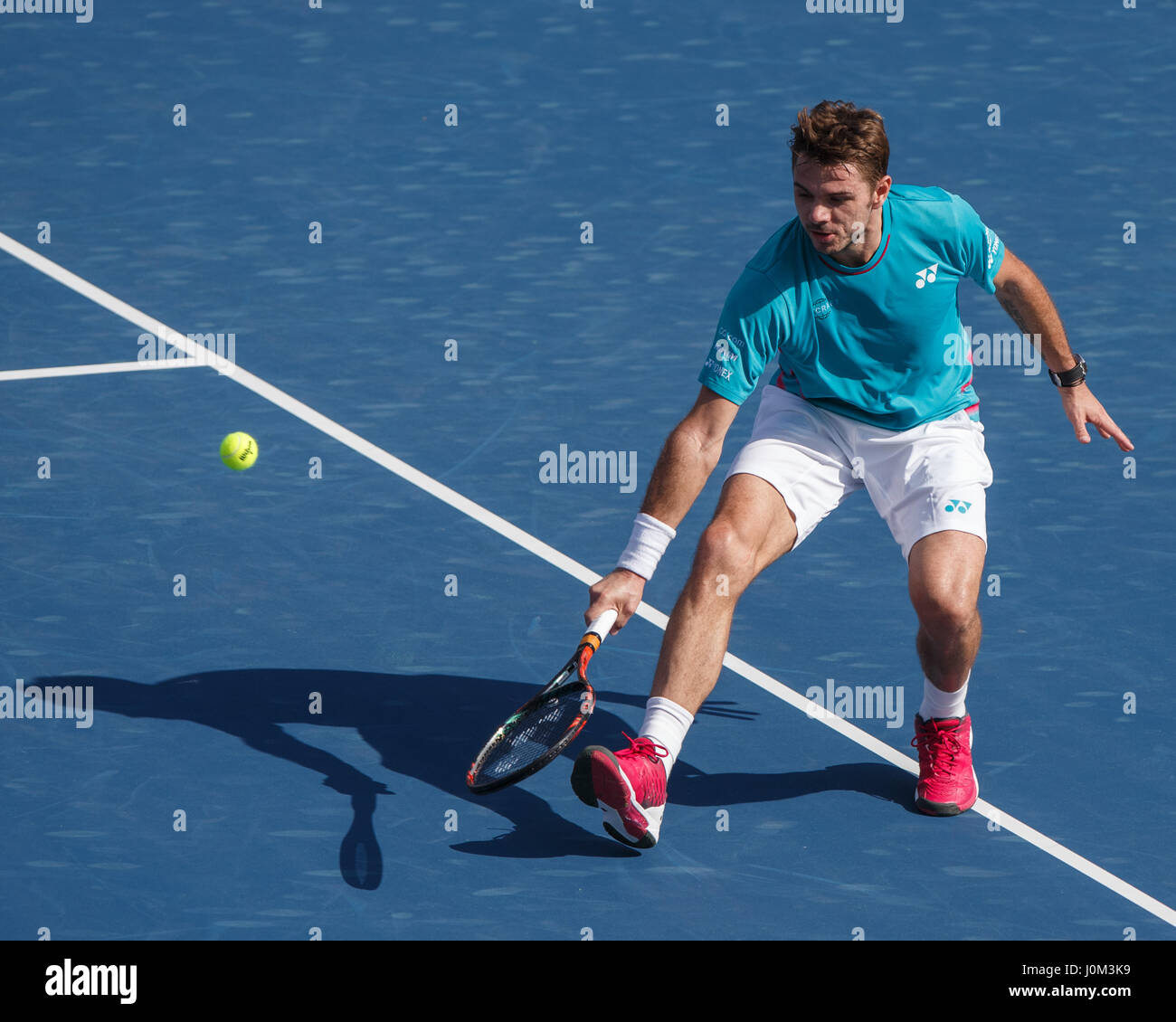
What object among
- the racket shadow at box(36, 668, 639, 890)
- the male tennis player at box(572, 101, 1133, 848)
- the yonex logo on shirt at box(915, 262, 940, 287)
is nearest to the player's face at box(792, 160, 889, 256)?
the male tennis player at box(572, 101, 1133, 848)

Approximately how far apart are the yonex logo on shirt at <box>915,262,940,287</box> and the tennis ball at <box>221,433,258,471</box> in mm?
3228

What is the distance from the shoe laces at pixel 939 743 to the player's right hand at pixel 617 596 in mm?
1151

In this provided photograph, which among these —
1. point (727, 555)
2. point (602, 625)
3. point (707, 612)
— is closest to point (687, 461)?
point (727, 555)

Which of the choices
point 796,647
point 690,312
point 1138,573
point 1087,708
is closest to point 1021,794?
point 1087,708

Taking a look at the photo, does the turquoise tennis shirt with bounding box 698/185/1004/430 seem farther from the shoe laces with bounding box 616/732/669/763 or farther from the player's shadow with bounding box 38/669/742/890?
Result: the player's shadow with bounding box 38/669/742/890

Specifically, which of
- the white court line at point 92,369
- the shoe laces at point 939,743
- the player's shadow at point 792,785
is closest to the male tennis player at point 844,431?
the shoe laces at point 939,743

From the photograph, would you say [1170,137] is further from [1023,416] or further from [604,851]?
[604,851]

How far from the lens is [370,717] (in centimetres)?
654

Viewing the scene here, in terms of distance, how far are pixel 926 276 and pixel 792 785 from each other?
68.5 inches

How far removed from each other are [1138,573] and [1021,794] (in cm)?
161

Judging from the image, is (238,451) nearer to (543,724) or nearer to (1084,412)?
(543,724)

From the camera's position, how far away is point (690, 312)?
952 cm

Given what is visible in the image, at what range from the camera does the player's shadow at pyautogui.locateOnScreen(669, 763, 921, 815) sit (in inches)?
241

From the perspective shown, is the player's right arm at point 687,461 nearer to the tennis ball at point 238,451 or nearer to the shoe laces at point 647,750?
the shoe laces at point 647,750
